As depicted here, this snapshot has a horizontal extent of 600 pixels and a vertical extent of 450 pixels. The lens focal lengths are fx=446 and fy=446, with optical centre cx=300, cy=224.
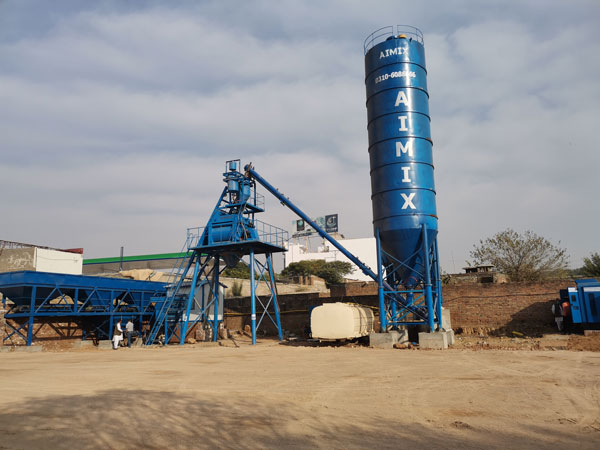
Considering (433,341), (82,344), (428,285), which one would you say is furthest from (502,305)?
(82,344)

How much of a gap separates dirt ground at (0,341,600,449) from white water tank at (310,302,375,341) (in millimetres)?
5988

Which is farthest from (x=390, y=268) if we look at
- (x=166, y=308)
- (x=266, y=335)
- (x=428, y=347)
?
(x=166, y=308)

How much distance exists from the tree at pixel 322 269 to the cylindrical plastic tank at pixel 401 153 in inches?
1868

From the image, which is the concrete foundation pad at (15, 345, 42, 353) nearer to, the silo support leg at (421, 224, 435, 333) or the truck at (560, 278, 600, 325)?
the silo support leg at (421, 224, 435, 333)

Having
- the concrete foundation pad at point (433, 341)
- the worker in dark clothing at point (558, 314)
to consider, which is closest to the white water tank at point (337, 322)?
the concrete foundation pad at point (433, 341)

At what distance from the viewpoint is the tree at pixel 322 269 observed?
221 feet

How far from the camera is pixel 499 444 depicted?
200 inches

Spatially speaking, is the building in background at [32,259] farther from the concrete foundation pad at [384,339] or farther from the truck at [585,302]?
the truck at [585,302]

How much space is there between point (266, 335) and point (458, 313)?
11286mm

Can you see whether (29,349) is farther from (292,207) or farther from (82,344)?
(292,207)

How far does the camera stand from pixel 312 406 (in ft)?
23.6

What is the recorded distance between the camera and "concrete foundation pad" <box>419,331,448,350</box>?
56.0 feet

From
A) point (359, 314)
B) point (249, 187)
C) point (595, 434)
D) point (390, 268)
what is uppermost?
point (249, 187)

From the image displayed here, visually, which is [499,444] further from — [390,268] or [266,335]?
[266,335]
